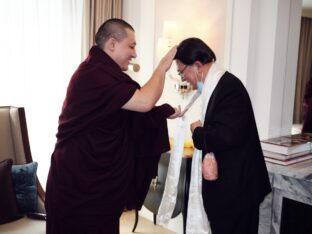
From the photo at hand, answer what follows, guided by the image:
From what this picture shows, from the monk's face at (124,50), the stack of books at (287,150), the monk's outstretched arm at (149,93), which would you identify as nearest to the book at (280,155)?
the stack of books at (287,150)

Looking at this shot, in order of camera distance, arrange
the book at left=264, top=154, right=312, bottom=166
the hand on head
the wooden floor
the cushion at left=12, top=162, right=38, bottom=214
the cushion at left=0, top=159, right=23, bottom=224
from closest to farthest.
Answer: the hand on head, the book at left=264, top=154, right=312, bottom=166, the cushion at left=0, top=159, right=23, bottom=224, the cushion at left=12, top=162, right=38, bottom=214, the wooden floor

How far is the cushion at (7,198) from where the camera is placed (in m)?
1.86

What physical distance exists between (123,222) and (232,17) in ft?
6.34

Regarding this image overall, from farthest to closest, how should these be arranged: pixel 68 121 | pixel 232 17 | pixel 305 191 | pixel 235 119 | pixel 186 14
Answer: pixel 186 14 < pixel 232 17 < pixel 305 191 < pixel 68 121 < pixel 235 119

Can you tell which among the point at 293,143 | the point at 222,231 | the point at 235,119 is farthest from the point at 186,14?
the point at 222,231

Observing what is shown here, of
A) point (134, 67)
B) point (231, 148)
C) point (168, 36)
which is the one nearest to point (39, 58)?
point (134, 67)

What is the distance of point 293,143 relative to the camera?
1.89m

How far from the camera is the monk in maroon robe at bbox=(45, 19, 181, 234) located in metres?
1.37

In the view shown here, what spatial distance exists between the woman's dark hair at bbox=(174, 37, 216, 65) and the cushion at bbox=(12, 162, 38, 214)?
123 cm

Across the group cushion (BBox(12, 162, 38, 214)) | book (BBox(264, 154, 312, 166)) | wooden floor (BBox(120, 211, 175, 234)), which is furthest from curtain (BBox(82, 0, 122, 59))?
book (BBox(264, 154, 312, 166))

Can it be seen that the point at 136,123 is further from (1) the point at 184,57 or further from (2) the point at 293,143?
(2) the point at 293,143

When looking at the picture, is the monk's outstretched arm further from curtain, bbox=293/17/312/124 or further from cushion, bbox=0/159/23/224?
curtain, bbox=293/17/312/124

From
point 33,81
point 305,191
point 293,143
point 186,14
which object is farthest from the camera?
point 33,81

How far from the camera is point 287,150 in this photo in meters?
1.80
